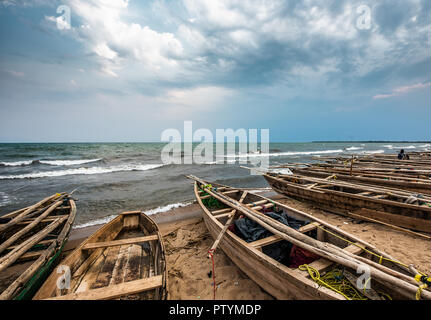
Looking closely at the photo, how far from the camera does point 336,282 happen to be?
2.82 metres

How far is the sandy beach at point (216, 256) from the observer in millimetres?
3756

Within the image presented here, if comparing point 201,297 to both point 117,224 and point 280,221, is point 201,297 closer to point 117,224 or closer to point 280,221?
point 280,221

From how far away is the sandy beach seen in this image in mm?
3756

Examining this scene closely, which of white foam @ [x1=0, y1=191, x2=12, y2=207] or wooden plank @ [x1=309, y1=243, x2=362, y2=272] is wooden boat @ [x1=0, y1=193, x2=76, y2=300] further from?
white foam @ [x1=0, y1=191, x2=12, y2=207]

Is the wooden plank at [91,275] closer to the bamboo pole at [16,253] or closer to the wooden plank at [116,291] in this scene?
the wooden plank at [116,291]

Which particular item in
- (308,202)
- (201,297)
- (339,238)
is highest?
(339,238)

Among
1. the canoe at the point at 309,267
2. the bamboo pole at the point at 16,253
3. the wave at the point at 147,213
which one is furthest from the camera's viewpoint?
the wave at the point at 147,213

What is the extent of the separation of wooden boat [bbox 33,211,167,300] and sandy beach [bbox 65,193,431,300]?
0.59 m

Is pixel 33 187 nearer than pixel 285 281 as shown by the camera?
No

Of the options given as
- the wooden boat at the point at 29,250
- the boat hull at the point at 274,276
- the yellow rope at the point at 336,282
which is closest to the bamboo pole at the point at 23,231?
the wooden boat at the point at 29,250
